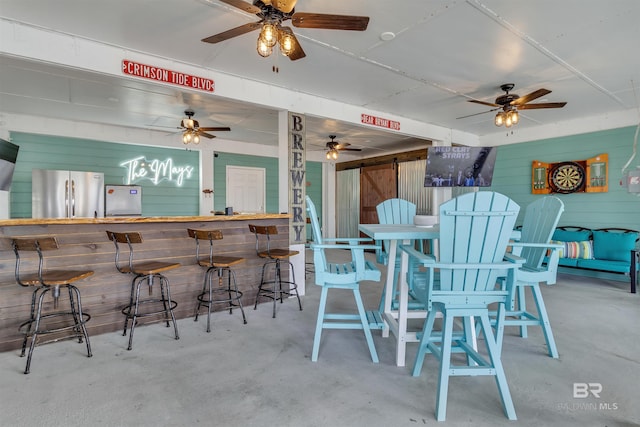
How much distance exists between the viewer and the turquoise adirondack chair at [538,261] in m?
2.71

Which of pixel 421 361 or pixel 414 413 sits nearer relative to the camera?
pixel 414 413

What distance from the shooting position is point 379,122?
577cm

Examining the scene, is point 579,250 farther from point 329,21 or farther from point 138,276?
point 138,276

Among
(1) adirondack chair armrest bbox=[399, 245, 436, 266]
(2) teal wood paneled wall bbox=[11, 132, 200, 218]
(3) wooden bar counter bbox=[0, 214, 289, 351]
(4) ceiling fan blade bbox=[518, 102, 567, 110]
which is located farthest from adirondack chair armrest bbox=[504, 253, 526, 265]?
(2) teal wood paneled wall bbox=[11, 132, 200, 218]

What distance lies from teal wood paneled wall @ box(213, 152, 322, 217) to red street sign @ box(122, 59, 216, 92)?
365cm

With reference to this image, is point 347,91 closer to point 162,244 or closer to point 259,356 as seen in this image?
point 162,244

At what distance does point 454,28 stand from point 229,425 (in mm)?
3605

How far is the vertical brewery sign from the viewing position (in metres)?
4.57

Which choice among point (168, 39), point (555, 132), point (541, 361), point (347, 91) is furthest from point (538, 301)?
point (555, 132)

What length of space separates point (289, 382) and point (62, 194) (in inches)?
206

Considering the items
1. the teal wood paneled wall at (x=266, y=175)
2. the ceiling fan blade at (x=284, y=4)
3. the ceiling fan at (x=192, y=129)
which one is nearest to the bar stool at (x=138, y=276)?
the ceiling fan blade at (x=284, y=4)

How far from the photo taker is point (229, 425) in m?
1.85

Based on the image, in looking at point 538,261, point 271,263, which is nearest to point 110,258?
point 271,263

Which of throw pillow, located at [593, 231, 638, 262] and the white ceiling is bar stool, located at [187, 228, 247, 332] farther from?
throw pillow, located at [593, 231, 638, 262]
